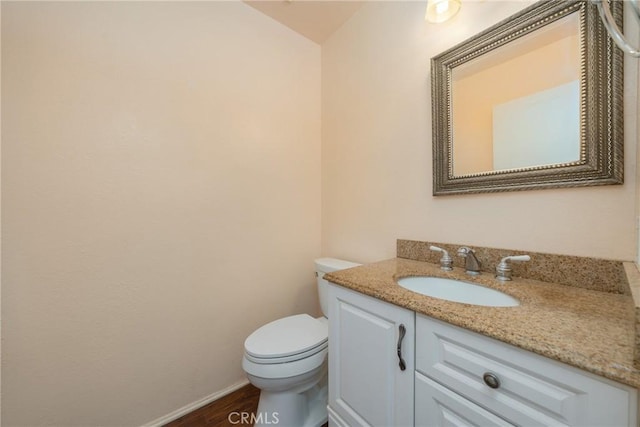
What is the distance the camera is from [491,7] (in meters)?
0.97

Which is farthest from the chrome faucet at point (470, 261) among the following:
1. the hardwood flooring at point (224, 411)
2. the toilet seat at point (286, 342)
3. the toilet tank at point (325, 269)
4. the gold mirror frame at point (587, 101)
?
the hardwood flooring at point (224, 411)

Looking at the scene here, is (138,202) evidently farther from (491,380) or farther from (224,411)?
(491,380)

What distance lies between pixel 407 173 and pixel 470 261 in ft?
1.74

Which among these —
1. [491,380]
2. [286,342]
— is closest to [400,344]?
[491,380]

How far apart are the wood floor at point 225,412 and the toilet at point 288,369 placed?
16cm

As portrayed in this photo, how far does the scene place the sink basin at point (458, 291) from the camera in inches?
32.4

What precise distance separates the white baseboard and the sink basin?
1.24m

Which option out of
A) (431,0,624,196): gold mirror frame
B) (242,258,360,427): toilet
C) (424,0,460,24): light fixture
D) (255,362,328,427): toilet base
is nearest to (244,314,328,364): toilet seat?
(242,258,360,427): toilet

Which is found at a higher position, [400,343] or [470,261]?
[470,261]

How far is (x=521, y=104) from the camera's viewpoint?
90cm

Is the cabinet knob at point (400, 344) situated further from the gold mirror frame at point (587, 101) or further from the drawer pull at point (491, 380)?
the gold mirror frame at point (587, 101)

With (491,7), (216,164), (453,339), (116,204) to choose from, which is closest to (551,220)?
(453,339)

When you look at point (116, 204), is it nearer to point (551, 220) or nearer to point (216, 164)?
point (216, 164)

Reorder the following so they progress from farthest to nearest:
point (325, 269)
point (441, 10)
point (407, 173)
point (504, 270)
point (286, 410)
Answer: point (325, 269) → point (407, 173) → point (286, 410) → point (441, 10) → point (504, 270)
